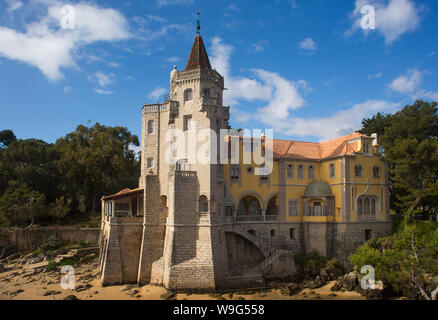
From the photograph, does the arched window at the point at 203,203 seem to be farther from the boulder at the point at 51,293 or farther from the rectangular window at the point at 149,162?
the boulder at the point at 51,293

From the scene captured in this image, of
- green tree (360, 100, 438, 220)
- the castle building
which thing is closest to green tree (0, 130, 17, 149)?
the castle building

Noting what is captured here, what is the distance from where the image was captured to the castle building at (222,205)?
94.9 feet

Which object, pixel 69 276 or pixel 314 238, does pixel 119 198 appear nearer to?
pixel 69 276

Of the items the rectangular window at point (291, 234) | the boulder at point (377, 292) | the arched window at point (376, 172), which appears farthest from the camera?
the arched window at point (376, 172)

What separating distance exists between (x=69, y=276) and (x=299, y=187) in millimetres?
23788

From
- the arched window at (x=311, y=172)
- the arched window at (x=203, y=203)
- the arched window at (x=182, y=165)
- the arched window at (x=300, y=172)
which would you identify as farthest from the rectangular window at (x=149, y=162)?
the arched window at (x=311, y=172)

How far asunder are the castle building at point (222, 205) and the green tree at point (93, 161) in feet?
27.5

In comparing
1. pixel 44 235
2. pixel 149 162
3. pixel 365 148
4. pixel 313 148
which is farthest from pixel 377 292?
pixel 44 235

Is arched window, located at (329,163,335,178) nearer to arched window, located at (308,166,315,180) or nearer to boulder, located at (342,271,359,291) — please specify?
arched window, located at (308,166,315,180)

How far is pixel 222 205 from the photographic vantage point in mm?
31281

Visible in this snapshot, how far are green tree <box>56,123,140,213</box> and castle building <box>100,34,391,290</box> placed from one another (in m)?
8.39

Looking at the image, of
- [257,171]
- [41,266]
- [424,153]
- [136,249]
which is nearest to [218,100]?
[257,171]

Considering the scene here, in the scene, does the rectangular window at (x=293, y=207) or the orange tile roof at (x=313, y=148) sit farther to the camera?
the orange tile roof at (x=313, y=148)

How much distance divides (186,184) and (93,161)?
19.4 m
